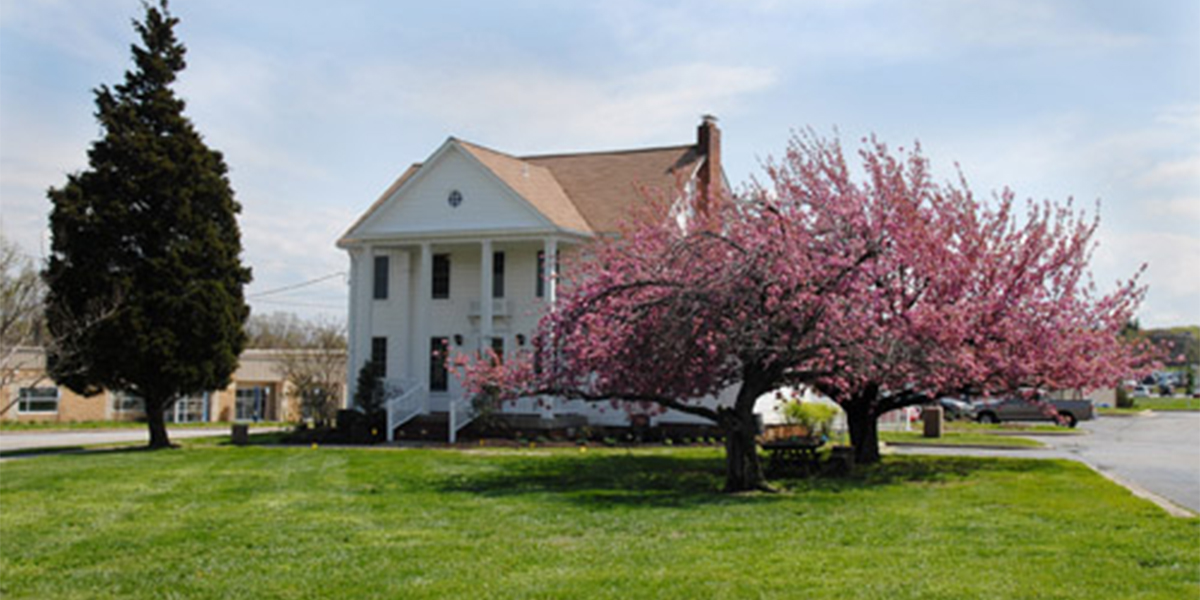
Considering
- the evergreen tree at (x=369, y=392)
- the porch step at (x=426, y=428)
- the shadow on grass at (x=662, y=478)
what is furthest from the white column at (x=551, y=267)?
the shadow on grass at (x=662, y=478)

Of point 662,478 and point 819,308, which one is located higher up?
point 819,308

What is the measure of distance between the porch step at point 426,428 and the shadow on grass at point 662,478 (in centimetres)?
755

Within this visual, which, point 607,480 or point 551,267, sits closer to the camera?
point 607,480

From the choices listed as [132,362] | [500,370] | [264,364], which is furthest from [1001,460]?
[264,364]

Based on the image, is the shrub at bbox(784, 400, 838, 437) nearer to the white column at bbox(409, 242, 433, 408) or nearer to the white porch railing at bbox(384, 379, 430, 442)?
the white porch railing at bbox(384, 379, 430, 442)

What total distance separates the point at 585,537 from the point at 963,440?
22.9m

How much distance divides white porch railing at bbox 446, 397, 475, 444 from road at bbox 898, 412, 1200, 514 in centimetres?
1149

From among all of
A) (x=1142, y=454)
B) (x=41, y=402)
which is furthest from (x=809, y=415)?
(x=41, y=402)

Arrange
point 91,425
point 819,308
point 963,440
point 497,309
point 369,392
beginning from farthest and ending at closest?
point 91,425, point 963,440, point 497,309, point 369,392, point 819,308

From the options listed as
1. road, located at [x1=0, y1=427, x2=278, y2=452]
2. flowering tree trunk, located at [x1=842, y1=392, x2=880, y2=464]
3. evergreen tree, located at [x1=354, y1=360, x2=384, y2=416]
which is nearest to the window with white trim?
road, located at [x1=0, y1=427, x2=278, y2=452]

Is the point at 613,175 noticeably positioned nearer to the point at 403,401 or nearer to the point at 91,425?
the point at 403,401

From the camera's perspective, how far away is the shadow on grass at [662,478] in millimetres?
15818

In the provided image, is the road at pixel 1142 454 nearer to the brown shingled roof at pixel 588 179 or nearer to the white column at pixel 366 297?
the brown shingled roof at pixel 588 179

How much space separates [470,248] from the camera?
32.5 meters
